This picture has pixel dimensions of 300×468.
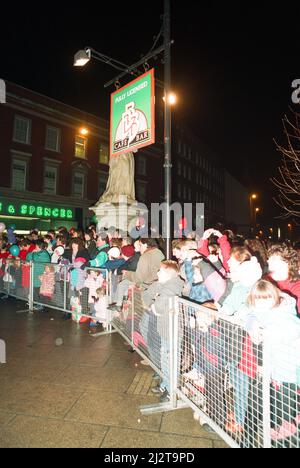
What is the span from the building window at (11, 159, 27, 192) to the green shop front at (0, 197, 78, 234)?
130 cm

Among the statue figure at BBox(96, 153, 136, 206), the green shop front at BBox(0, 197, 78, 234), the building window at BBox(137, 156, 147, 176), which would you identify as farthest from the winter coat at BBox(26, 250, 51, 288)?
the building window at BBox(137, 156, 147, 176)

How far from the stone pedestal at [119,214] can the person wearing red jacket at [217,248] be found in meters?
4.54

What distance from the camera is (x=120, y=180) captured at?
36.6 feet

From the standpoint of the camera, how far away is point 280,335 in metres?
2.49

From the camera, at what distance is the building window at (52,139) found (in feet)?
89.7

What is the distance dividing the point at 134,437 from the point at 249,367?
1.40m

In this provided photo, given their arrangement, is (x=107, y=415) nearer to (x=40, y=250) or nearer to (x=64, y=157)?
(x=40, y=250)

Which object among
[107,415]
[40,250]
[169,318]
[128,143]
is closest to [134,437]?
[107,415]

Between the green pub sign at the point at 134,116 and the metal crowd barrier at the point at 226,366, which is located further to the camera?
the green pub sign at the point at 134,116

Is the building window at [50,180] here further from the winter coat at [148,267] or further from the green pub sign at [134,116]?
the winter coat at [148,267]

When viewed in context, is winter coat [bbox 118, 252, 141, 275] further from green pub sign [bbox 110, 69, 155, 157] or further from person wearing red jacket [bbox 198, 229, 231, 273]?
green pub sign [bbox 110, 69, 155, 157]

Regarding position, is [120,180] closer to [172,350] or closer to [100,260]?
[100,260]

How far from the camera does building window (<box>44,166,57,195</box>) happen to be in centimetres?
2702

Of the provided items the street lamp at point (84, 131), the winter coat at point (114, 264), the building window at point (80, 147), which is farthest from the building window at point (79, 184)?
the winter coat at point (114, 264)
